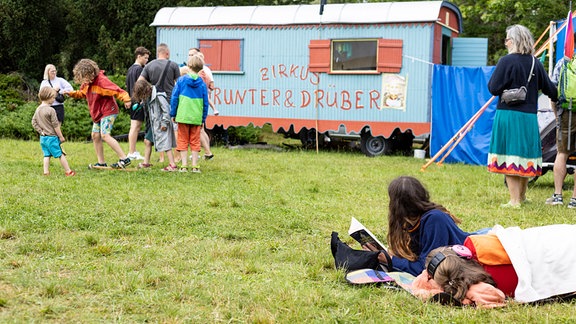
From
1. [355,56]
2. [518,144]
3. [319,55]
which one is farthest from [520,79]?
[319,55]

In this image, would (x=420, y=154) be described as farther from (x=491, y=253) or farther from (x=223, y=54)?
(x=491, y=253)

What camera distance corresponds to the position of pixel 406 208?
4.21 metres

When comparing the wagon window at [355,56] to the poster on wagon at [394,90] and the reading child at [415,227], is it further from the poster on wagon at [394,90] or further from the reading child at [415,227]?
the reading child at [415,227]

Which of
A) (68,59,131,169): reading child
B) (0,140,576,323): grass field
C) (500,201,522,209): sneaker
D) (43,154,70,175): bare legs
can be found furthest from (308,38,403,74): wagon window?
(500,201,522,209): sneaker

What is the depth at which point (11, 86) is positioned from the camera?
19859 millimetres

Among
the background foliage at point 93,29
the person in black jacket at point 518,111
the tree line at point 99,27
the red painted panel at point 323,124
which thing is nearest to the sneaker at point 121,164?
the person in black jacket at point 518,111

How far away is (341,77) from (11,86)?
10.4 meters

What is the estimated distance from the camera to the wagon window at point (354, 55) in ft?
46.7

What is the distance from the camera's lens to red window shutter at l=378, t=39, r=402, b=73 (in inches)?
549

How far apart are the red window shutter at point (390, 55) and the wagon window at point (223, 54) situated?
10.3 feet

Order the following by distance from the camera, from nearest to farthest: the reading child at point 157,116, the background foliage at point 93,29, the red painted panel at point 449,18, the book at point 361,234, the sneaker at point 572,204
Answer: the book at point 361,234, the sneaker at point 572,204, the reading child at point 157,116, the red painted panel at point 449,18, the background foliage at point 93,29

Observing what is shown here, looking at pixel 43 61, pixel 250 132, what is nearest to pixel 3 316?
pixel 250 132

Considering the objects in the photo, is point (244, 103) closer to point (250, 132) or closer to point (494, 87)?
point (250, 132)

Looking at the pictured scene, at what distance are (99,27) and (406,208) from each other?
21.4m
